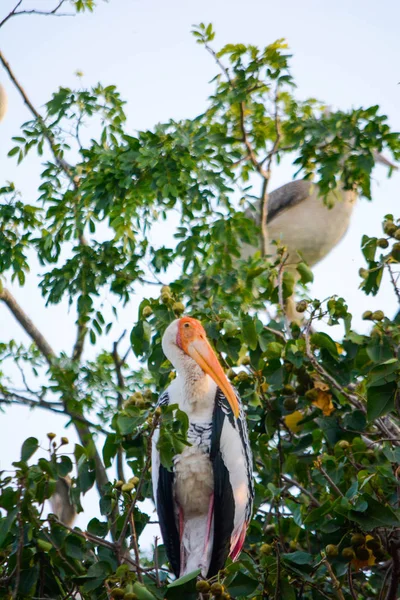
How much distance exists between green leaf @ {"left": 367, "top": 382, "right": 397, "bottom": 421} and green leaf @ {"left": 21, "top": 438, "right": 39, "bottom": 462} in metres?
0.99

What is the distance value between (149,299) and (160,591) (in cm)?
138

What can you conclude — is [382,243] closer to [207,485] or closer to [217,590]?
[207,485]

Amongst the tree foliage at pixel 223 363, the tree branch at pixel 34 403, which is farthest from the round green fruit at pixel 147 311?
the tree branch at pixel 34 403

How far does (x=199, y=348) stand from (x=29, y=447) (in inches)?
33.1

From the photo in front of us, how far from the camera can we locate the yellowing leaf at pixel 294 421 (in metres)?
3.78

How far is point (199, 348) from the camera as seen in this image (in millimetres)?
3410

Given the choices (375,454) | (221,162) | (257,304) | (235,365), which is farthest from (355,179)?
(375,454)

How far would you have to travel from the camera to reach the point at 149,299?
3.63 metres

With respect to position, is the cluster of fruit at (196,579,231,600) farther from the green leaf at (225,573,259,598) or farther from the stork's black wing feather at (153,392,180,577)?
the stork's black wing feather at (153,392,180,577)

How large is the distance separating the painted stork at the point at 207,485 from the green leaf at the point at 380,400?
576 mm

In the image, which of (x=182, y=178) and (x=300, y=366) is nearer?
(x=300, y=366)

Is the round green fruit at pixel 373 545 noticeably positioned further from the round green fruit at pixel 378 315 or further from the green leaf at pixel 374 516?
the round green fruit at pixel 378 315

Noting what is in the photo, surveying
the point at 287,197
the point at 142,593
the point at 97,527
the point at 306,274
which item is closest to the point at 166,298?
the point at 306,274

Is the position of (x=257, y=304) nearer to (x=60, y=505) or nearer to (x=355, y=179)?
(x=355, y=179)
